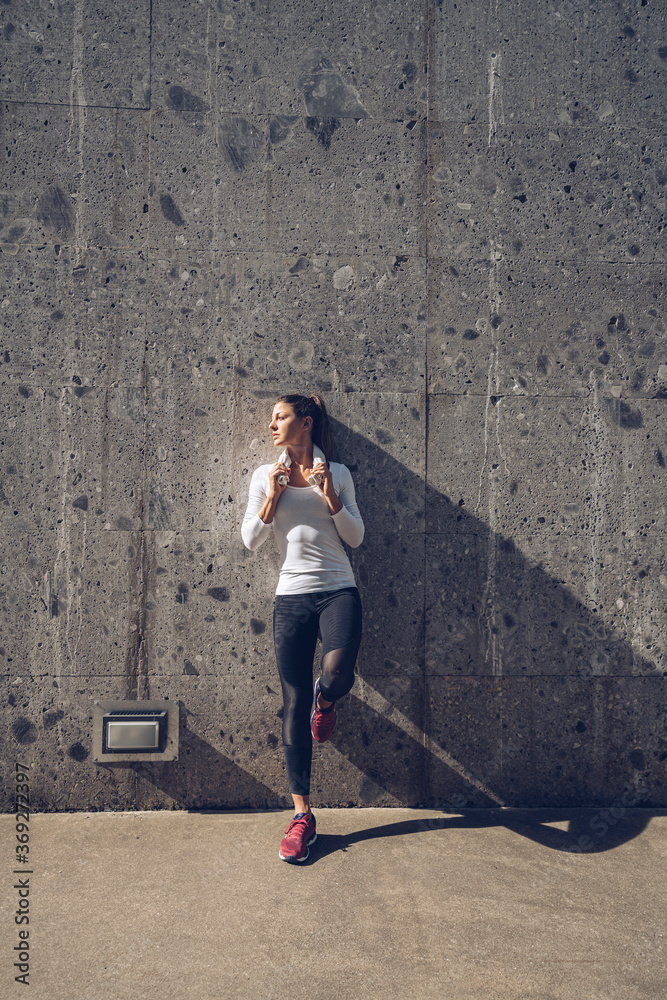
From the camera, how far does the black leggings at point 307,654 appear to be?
3.33 m

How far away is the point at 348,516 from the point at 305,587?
1.45ft

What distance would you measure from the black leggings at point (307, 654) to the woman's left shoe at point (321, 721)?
59mm

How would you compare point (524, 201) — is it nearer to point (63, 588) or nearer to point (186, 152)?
point (186, 152)

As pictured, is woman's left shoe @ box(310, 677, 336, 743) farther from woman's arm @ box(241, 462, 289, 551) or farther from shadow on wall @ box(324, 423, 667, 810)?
woman's arm @ box(241, 462, 289, 551)

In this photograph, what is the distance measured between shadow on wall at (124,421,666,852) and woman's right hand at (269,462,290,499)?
604mm

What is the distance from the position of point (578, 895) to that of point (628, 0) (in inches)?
203

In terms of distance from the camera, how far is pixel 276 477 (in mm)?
3412

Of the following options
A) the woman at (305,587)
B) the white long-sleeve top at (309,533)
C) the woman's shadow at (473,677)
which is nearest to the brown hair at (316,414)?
the woman at (305,587)

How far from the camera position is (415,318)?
3.98 meters

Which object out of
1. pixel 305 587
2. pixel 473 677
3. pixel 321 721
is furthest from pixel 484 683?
pixel 305 587

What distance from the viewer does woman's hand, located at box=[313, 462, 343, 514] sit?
11.1 feet

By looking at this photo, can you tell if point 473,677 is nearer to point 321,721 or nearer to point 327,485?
point 321,721

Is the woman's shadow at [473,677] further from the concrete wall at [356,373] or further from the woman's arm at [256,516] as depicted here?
the woman's arm at [256,516]

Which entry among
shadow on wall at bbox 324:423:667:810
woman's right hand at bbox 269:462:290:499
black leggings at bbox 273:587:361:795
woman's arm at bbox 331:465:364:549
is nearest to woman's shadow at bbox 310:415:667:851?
shadow on wall at bbox 324:423:667:810
